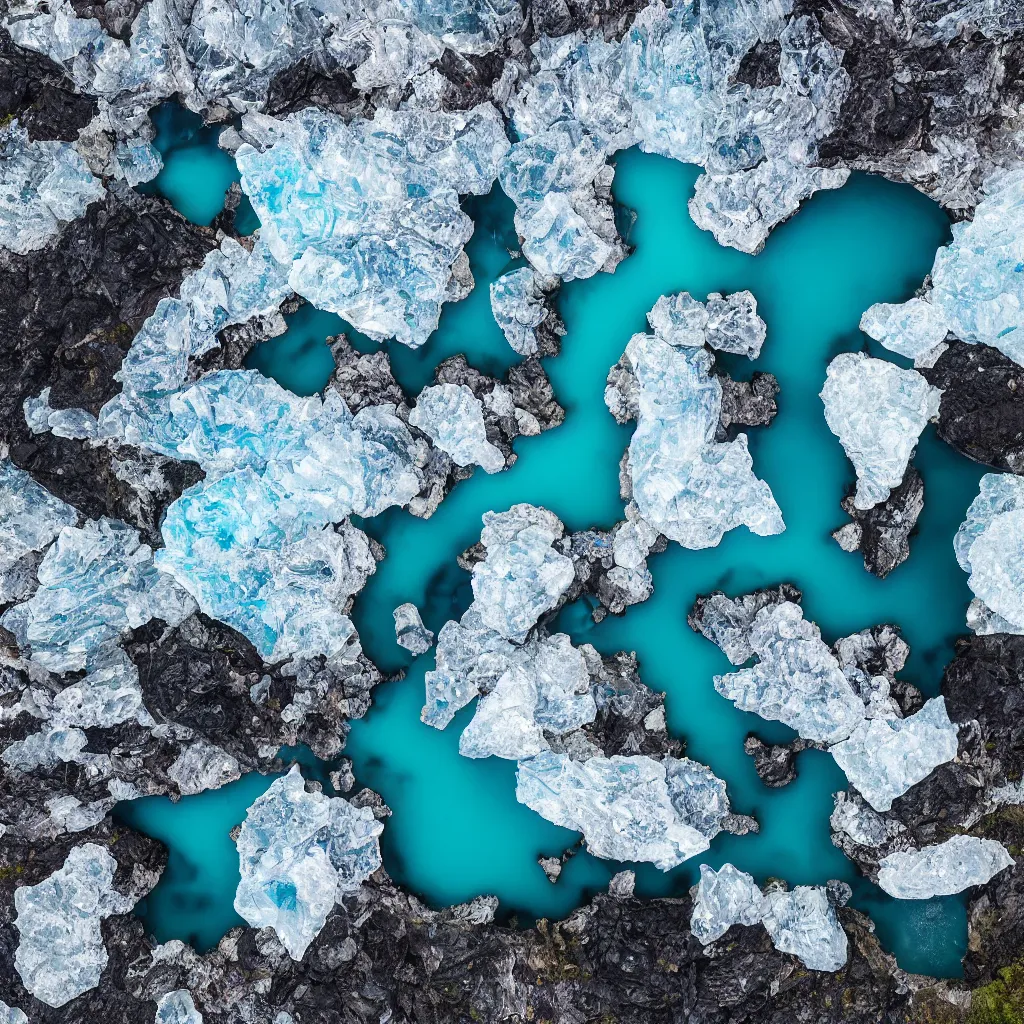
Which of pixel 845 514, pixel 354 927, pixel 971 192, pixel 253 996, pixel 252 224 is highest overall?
pixel 971 192

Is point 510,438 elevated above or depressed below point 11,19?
below

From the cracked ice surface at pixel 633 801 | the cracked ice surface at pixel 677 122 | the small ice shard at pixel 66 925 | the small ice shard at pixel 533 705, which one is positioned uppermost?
the cracked ice surface at pixel 677 122

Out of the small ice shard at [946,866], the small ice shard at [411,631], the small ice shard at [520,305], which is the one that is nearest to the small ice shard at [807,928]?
the small ice shard at [946,866]

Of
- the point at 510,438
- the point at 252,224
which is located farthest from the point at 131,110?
the point at 510,438

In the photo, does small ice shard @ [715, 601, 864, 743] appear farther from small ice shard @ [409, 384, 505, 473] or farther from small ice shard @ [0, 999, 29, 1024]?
small ice shard @ [0, 999, 29, 1024]

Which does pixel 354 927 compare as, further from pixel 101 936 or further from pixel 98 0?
pixel 98 0

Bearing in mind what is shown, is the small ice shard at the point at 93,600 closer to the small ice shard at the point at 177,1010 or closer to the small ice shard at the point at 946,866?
the small ice shard at the point at 177,1010

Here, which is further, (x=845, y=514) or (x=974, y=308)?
(x=845, y=514)

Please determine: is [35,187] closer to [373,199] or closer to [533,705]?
[373,199]
